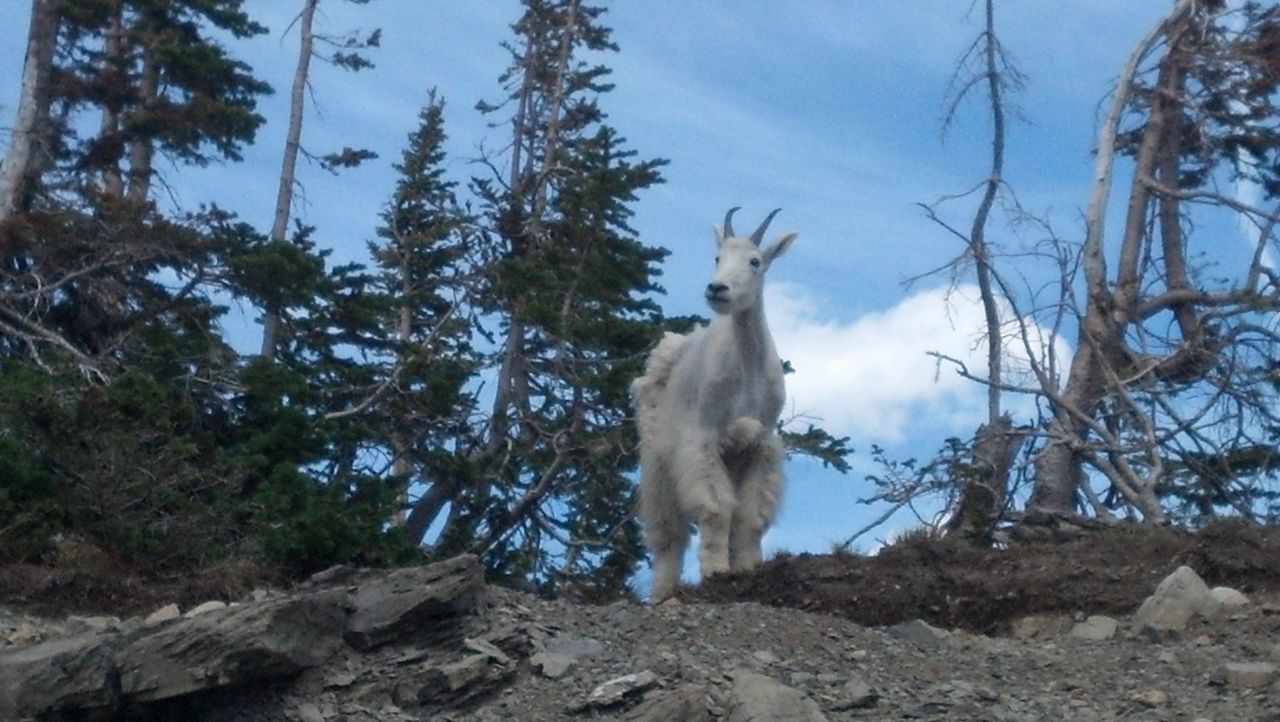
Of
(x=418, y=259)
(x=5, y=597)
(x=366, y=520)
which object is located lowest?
(x=5, y=597)

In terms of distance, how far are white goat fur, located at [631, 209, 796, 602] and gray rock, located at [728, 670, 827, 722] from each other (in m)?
4.32

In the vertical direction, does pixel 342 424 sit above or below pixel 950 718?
above

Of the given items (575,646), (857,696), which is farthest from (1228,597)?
(575,646)

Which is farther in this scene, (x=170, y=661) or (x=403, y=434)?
(x=403, y=434)

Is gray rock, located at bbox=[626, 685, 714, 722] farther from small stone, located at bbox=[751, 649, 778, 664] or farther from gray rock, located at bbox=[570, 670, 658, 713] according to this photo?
small stone, located at bbox=[751, 649, 778, 664]

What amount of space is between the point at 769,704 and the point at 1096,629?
295 cm

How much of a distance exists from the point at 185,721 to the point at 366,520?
9.50m

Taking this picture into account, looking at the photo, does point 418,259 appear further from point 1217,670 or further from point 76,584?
point 1217,670

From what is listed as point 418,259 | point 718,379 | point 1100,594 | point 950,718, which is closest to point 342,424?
point 418,259

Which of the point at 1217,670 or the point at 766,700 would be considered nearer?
the point at 766,700

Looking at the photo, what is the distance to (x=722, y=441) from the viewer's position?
12508mm

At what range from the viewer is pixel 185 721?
831 cm

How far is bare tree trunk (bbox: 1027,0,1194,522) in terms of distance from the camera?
16.9 meters

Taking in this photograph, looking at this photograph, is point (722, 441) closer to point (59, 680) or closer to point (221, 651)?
point (221, 651)
